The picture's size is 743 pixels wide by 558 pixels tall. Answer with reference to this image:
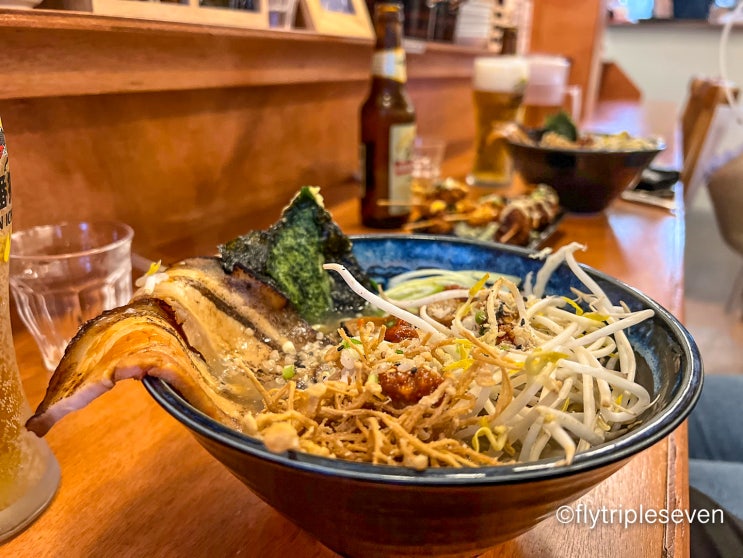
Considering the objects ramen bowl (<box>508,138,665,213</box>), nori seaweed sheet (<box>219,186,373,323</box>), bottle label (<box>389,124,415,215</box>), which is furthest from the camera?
ramen bowl (<box>508,138,665,213</box>)

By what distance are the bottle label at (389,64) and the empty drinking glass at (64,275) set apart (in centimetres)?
67

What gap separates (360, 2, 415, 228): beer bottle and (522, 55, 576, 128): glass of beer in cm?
102

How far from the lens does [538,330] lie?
60 centimetres

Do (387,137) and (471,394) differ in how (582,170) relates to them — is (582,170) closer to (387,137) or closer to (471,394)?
(387,137)

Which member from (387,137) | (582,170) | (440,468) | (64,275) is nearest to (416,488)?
(440,468)

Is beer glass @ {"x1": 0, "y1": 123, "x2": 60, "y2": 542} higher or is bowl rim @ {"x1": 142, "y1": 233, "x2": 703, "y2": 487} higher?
bowl rim @ {"x1": 142, "y1": 233, "x2": 703, "y2": 487}

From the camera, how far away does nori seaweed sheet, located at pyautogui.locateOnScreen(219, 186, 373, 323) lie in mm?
701

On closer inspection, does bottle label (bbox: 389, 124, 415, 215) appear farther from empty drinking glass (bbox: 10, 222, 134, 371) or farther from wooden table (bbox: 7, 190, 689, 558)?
wooden table (bbox: 7, 190, 689, 558)

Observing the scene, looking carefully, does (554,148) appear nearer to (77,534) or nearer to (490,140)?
(490,140)

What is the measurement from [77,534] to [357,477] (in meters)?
0.36

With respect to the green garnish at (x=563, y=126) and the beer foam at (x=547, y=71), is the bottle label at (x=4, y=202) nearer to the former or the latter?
the green garnish at (x=563, y=126)

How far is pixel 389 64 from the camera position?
1246 millimetres

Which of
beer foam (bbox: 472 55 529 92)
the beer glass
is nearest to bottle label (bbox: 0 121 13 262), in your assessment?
the beer glass

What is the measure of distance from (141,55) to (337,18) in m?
0.65
